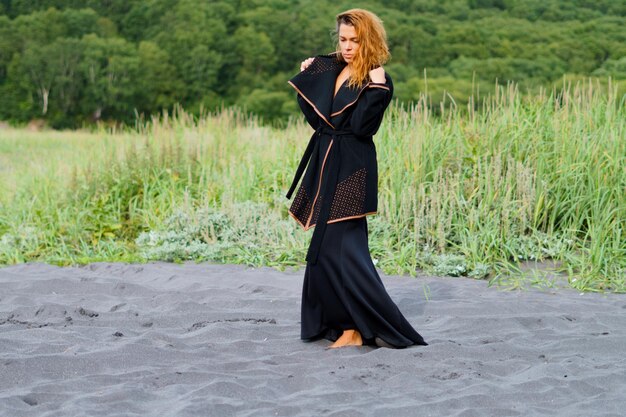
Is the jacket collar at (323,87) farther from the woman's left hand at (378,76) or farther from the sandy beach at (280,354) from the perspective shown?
the sandy beach at (280,354)

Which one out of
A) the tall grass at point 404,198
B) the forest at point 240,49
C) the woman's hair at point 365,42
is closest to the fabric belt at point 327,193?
the woman's hair at point 365,42

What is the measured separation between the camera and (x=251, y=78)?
3028 centimetres

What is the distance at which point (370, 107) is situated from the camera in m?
4.11

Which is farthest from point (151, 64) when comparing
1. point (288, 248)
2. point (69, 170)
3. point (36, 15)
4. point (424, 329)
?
point (424, 329)

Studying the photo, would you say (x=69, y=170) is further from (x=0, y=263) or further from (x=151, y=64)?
(x=151, y=64)

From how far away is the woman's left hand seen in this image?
4121 mm

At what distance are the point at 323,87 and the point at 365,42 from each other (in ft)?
1.11

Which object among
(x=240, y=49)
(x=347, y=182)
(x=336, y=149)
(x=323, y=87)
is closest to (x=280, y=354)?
(x=347, y=182)

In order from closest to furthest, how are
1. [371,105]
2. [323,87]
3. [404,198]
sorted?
1. [371,105]
2. [323,87]
3. [404,198]

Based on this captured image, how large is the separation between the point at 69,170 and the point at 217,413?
621cm

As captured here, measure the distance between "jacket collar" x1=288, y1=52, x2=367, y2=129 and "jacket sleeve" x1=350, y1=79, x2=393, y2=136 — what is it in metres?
0.07

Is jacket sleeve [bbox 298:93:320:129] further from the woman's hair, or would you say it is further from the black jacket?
the woman's hair

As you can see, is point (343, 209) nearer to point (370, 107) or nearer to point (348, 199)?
point (348, 199)

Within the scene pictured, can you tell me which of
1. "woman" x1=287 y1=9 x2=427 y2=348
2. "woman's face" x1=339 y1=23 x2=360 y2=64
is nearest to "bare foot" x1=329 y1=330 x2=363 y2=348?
"woman" x1=287 y1=9 x2=427 y2=348
